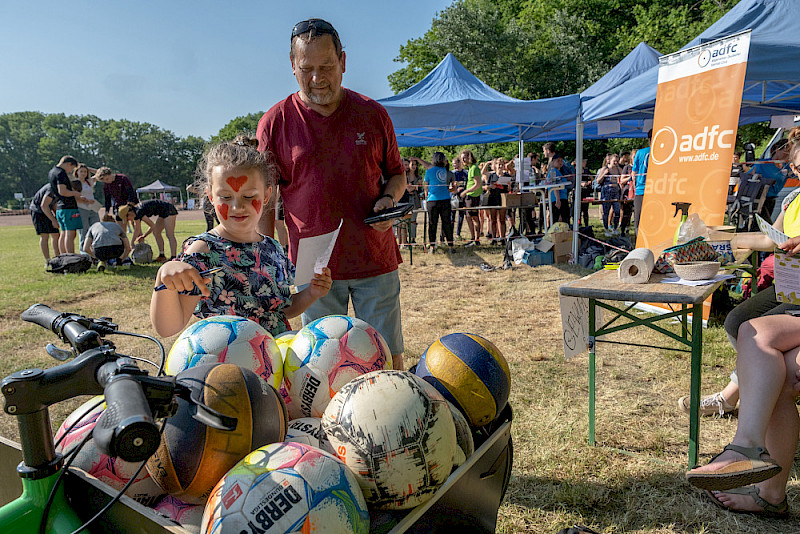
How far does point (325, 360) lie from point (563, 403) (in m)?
2.52

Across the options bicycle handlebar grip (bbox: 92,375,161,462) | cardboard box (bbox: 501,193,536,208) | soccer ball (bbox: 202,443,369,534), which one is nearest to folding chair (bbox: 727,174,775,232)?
cardboard box (bbox: 501,193,536,208)

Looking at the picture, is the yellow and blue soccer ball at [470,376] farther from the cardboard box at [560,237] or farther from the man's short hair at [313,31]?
the cardboard box at [560,237]

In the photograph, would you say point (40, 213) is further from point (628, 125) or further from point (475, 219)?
point (628, 125)

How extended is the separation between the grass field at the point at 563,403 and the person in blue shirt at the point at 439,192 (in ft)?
10.8

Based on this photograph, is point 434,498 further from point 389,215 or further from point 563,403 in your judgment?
point 563,403

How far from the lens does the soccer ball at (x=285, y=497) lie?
1.11 meters

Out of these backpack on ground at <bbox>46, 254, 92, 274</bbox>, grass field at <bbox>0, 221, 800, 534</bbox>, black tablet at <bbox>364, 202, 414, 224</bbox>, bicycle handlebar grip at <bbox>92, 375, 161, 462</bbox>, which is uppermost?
black tablet at <bbox>364, 202, 414, 224</bbox>

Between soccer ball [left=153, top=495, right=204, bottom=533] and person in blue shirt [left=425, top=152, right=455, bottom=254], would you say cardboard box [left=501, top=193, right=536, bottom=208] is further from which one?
soccer ball [left=153, top=495, right=204, bottom=533]

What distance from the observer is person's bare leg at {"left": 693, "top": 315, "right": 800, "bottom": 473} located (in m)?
2.19

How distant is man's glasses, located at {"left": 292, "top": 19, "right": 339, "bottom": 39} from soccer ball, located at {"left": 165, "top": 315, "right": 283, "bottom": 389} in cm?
141

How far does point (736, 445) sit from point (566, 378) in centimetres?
198

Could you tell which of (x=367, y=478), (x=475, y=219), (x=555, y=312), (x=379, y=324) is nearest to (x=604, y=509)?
(x=379, y=324)

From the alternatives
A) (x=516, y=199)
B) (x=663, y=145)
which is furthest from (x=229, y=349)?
(x=516, y=199)

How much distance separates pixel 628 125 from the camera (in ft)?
55.4
